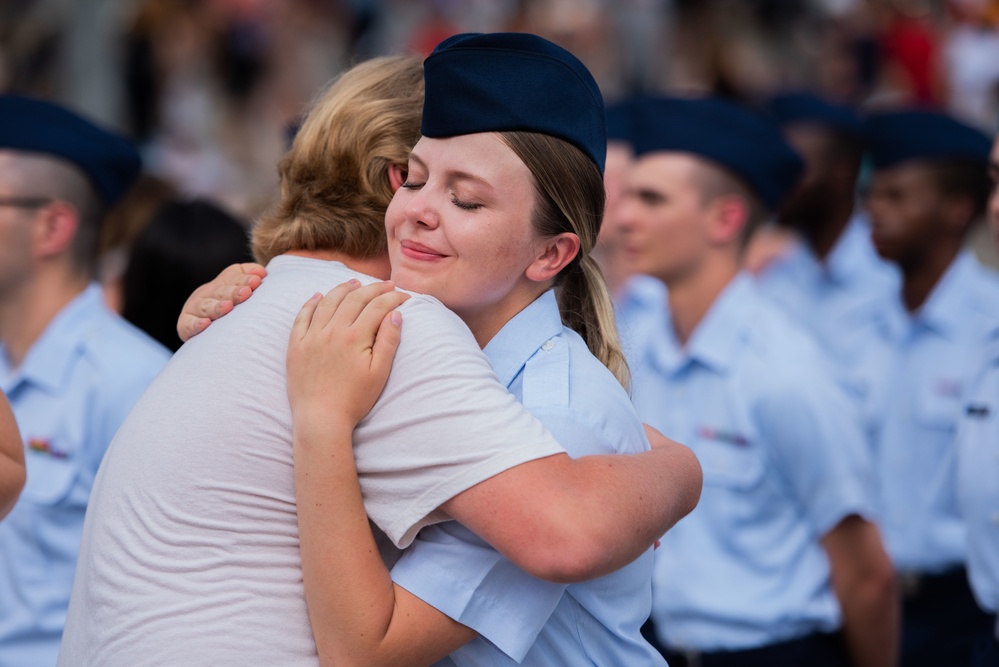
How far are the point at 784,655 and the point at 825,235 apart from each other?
317 centimetres

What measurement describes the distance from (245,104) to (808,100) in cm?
557

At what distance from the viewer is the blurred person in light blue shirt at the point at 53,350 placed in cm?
331

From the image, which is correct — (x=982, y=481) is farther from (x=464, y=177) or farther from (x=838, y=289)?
(x=838, y=289)

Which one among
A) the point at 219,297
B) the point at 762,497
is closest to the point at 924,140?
the point at 762,497

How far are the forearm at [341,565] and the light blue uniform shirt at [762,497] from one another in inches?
84.1

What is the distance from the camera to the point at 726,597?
389 cm

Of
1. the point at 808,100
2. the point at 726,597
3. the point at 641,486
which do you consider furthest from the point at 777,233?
the point at 641,486

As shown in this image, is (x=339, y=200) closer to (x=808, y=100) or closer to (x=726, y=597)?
(x=726, y=597)

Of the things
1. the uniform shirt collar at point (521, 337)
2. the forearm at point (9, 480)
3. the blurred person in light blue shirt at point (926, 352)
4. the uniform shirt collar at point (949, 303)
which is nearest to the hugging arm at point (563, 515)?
the uniform shirt collar at point (521, 337)

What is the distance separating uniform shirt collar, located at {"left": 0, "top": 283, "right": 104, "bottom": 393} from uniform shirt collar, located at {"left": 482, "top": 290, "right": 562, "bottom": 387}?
1799mm

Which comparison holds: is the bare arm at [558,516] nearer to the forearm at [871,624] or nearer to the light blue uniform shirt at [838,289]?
the forearm at [871,624]

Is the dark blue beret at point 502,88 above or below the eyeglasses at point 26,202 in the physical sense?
above

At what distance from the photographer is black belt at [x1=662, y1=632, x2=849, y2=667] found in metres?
3.82

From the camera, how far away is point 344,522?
181 centimetres
